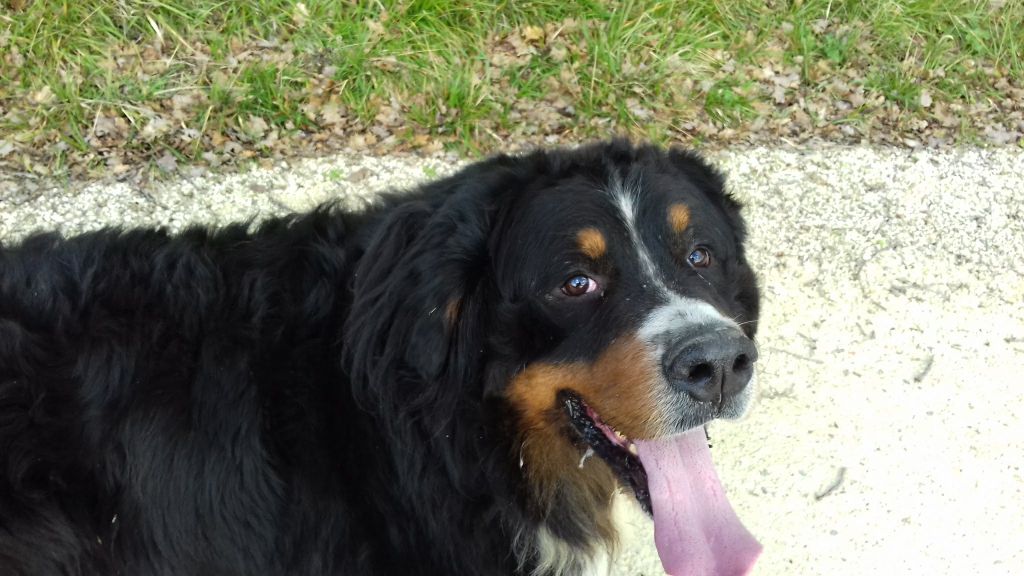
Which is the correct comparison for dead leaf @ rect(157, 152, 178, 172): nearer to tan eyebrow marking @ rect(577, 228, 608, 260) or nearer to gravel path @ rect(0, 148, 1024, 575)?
gravel path @ rect(0, 148, 1024, 575)

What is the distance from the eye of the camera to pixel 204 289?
260 centimetres

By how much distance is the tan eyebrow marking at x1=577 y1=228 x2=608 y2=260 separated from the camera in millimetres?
2518

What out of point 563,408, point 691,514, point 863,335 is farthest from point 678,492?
point 863,335

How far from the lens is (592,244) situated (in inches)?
99.1

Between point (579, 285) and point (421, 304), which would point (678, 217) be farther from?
point (421, 304)

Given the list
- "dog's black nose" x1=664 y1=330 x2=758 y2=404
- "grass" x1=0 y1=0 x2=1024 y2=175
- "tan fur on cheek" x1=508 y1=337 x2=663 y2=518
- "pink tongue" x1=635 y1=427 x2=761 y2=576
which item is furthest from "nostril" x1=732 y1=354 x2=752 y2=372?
"grass" x1=0 y1=0 x2=1024 y2=175

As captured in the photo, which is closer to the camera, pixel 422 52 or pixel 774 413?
pixel 774 413

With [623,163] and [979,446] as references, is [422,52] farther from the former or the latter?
[979,446]

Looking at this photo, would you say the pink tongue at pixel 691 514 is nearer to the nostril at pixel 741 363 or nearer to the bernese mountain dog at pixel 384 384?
the bernese mountain dog at pixel 384 384

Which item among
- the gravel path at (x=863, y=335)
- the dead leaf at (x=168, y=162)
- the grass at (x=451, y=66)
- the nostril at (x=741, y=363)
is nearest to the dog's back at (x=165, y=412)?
the nostril at (x=741, y=363)

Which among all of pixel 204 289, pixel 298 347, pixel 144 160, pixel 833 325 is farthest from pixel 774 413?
pixel 144 160

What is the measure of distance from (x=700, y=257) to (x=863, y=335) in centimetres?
206

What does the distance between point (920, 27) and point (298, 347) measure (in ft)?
18.6

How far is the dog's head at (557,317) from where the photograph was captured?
2404mm
